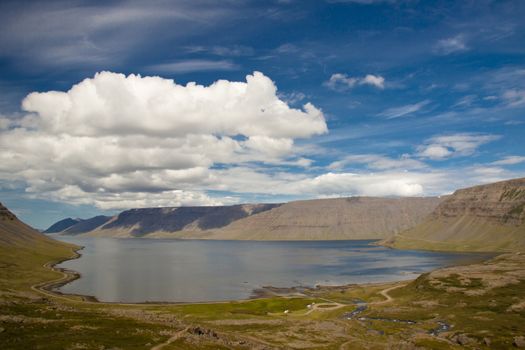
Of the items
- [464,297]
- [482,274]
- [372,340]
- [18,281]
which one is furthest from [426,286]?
[18,281]

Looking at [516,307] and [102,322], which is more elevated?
[102,322]

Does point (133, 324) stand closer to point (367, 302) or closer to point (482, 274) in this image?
point (367, 302)

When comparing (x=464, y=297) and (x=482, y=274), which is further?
(x=482, y=274)

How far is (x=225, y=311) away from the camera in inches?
5300

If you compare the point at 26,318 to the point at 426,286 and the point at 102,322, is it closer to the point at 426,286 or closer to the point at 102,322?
the point at 102,322

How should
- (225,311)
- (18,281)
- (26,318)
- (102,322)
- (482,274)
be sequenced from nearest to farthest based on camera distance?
(26,318) → (102,322) → (225,311) → (482,274) → (18,281)

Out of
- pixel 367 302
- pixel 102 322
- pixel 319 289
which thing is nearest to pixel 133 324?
pixel 102 322

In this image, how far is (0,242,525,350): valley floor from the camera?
210 ft

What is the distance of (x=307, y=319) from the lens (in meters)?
124

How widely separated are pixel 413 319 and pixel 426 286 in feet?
169

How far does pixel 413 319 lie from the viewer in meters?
123

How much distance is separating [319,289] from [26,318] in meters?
145

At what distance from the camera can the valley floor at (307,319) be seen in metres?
64.1

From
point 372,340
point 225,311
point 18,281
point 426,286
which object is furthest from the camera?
point 18,281
